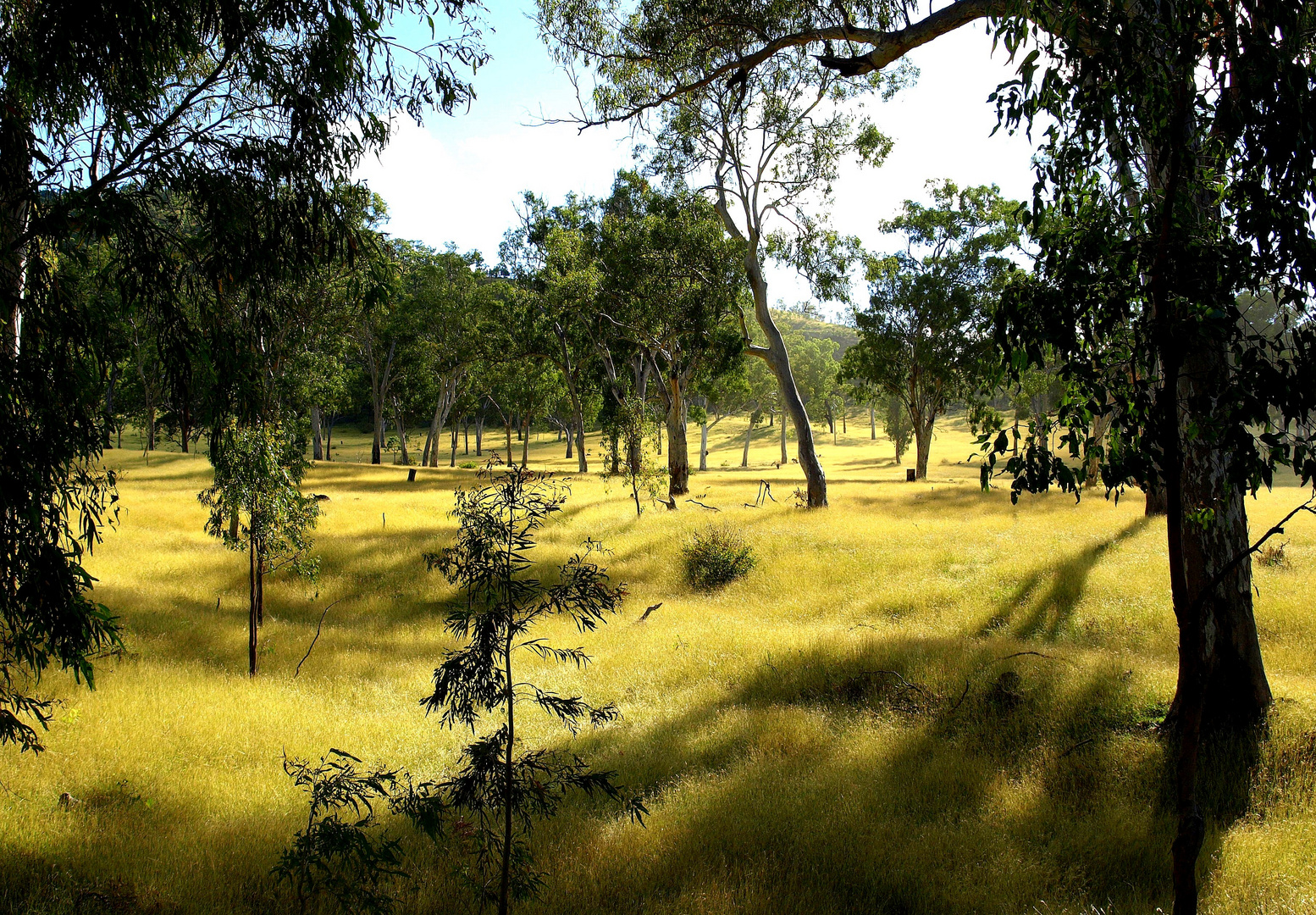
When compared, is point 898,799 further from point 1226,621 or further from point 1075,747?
point 1226,621

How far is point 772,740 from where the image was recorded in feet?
25.5

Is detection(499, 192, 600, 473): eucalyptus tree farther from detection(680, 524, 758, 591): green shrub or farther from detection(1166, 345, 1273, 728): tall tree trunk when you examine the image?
detection(1166, 345, 1273, 728): tall tree trunk

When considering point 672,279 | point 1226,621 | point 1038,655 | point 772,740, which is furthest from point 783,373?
point 1226,621

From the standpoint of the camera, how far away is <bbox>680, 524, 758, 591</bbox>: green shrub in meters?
15.5

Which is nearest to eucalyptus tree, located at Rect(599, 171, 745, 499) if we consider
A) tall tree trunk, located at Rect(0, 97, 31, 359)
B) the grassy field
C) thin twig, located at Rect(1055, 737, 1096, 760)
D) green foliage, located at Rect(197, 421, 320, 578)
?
the grassy field

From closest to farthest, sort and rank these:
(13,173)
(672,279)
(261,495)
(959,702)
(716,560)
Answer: (13,173), (959,702), (261,495), (716,560), (672,279)

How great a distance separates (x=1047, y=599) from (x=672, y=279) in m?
16.2

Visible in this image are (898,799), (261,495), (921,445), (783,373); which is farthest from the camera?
(921,445)

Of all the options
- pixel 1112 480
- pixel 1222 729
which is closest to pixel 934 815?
pixel 1222 729

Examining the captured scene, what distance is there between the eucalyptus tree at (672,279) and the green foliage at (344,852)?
61.2ft

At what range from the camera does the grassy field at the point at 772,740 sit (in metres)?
5.19

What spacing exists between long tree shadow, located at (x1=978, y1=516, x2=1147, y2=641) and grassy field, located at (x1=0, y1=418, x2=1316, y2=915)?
0.07m

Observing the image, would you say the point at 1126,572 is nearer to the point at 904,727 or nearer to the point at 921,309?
the point at 904,727

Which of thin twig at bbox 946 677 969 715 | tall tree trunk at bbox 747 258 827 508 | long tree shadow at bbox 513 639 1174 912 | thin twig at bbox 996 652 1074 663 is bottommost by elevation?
long tree shadow at bbox 513 639 1174 912
